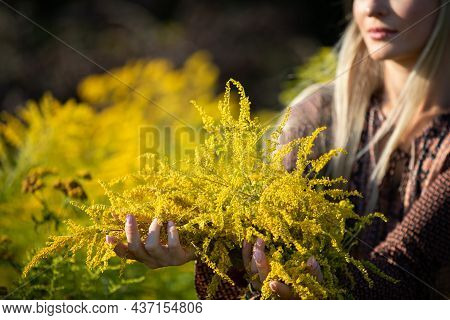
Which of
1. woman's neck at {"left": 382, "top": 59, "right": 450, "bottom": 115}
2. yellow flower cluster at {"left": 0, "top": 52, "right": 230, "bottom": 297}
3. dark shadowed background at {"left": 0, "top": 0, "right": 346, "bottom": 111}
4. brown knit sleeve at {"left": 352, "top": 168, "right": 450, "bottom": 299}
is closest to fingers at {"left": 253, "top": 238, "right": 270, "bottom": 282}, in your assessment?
brown knit sleeve at {"left": 352, "top": 168, "right": 450, "bottom": 299}

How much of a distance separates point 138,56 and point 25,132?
3315 mm

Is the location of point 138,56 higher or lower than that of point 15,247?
higher

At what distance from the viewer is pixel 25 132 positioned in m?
3.29

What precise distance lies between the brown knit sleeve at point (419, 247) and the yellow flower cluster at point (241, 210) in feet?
1.25

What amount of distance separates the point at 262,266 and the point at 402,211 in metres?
0.99

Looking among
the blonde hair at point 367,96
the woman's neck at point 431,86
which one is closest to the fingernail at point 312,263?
the blonde hair at point 367,96

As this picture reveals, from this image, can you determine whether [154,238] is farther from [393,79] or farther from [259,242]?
[393,79]

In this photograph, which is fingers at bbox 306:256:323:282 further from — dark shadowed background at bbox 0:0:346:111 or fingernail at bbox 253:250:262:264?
dark shadowed background at bbox 0:0:346:111

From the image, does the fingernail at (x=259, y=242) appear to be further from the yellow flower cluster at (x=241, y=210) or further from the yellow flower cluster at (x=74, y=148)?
the yellow flower cluster at (x=74, y=148)

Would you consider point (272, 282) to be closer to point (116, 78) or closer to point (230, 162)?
point (230, 162)

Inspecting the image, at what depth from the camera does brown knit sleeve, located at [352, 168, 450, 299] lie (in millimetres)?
1948

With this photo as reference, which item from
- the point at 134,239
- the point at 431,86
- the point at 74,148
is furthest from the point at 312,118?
the point at 134,239

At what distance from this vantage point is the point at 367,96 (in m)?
2.53

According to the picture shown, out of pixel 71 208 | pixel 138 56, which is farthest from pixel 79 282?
pixel 138 56
